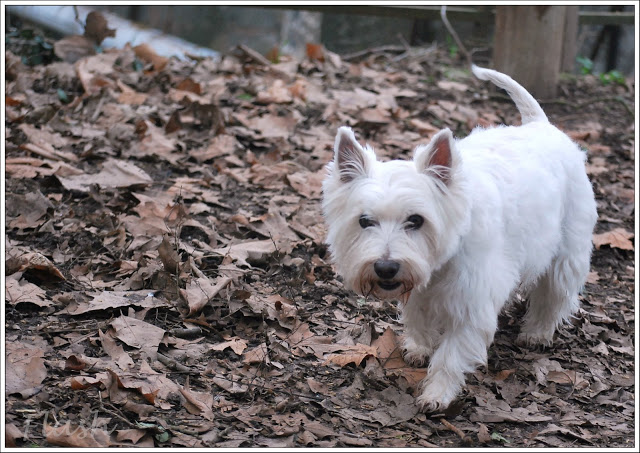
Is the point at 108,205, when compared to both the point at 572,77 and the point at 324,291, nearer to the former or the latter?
the point at 324,291

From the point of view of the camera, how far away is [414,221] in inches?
132

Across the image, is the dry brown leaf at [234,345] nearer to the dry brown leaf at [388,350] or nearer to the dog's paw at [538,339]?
the dry brown leaf at [388,350]

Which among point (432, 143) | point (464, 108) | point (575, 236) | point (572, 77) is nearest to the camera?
point (432, 143)

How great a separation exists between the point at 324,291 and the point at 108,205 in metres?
1.66

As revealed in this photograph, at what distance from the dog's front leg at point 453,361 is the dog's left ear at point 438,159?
0.79 meters

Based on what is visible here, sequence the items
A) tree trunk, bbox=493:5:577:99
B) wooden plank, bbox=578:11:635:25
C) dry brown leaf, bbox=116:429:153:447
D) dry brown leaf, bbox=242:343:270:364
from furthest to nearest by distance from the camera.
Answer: wooden plank, bbox=578:11:635:25
tree trunk, bbox=493:5:577:99
dry brown leaf, bbox=242:343:270:364
dry brown leaf, bbox=116:429:153:447

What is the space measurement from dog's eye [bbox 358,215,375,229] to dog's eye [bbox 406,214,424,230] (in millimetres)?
164

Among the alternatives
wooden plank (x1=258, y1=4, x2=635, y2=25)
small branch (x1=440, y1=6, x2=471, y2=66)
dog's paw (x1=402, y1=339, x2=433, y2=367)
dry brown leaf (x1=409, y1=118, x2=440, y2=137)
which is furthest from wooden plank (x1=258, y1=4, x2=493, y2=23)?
dog's paw (x1=402, y1=339, x2=433, y2=367)

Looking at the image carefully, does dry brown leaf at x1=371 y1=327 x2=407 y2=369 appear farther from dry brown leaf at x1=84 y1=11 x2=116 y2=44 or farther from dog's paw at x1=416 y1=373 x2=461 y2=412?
dry brown leaf at x1=84 y1=11 x2=116 y2=44

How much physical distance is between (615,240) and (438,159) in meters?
2.84

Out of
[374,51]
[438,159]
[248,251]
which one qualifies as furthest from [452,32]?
[438,159]

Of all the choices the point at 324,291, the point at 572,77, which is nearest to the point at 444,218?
the point at 324,291

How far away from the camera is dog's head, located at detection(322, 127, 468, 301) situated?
3.30 meters

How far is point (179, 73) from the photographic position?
7.99 metres
